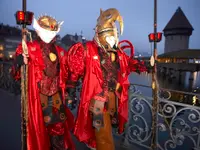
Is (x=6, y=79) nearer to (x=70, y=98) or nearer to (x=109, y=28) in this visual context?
(x=70, y=98)

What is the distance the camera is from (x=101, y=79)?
238 centimetres

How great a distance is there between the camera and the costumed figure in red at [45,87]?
7.43 feet

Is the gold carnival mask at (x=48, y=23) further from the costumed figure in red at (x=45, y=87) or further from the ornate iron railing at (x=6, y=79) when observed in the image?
the ornate iron railing at (x=6, y=79)

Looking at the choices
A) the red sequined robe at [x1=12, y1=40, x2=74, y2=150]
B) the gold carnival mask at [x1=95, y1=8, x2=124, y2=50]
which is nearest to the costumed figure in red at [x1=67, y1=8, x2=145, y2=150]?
the gold carnival mask at [x1=95, y1=8, x2=124, y2=50]

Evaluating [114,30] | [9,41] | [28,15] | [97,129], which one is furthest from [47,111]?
[9,41]

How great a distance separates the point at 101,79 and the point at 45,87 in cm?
78

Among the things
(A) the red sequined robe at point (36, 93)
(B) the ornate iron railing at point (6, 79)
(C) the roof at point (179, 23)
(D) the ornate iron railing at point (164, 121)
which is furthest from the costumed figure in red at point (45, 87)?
(C) the roof at point (179, 23)

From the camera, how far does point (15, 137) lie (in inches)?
131

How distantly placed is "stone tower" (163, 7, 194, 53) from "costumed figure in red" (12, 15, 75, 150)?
130 feet

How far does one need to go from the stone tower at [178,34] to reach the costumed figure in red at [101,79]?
129 ft

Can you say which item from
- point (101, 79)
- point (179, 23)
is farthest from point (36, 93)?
point (179, 23)

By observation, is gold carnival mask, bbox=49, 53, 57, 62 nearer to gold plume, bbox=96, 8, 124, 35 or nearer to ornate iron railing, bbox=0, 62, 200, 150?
gold plume, bbox=96, 8, 124, 35

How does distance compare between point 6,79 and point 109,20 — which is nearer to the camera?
point 109,20

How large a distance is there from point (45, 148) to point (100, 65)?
148 cm
